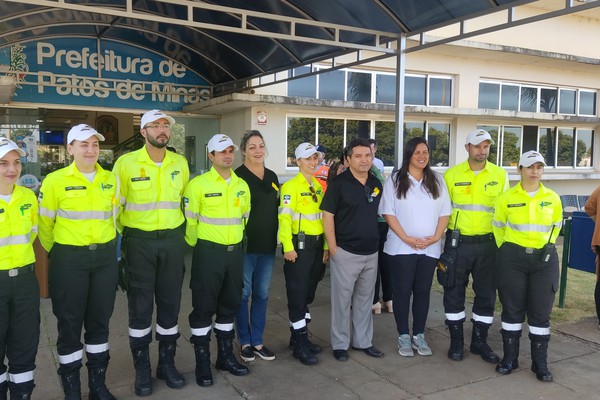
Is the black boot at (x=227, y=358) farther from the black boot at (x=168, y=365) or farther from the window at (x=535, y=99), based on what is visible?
the window at (x=535, y=99)

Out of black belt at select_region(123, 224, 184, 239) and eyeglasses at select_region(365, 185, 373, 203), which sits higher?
eyeglasses at select_region(365, 185, 373, 203)

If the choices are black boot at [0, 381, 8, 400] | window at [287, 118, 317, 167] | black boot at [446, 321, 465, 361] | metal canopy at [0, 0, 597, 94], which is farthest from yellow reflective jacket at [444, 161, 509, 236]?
window at [287, 118, 317, 167]

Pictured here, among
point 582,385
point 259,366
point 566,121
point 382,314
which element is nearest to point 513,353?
point 582,385

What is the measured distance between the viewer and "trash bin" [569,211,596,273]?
621 cm

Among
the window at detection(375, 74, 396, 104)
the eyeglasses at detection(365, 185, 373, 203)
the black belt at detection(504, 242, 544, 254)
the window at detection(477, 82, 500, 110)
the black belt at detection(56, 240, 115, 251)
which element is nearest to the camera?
the black belt at detection(56, 240, 115, 251)

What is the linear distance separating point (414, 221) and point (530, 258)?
100 cm

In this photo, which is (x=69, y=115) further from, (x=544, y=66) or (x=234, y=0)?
(x=544, y=66)

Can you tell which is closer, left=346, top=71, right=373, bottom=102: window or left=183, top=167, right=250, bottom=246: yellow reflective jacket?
left=183, top=167, right=250, bottom=246: yellow reflective jacket

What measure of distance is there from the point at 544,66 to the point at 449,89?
10.6 ft

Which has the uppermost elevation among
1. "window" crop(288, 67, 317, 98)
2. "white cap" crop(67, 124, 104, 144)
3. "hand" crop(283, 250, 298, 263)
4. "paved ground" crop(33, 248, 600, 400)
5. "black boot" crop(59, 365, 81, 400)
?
"window" crop(288, 67, 317, 98)

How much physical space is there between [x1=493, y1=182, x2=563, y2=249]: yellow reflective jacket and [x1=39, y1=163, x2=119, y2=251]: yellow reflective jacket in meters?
3.24

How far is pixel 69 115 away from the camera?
11.1m

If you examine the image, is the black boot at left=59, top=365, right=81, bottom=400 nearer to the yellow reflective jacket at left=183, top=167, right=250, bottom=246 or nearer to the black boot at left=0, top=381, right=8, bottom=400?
the black boot at left=0, top=381, right=8, bottom=400

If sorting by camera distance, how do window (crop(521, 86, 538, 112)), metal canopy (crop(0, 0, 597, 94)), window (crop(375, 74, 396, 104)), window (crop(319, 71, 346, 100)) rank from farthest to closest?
1. window (crop(521, 86, 538, 112))
2. window (crop(375, 74, 396, 104))
3. window (crop(319, 71, 346, 100))
4. metal canopy (crop(0, 0, 597, 94))
